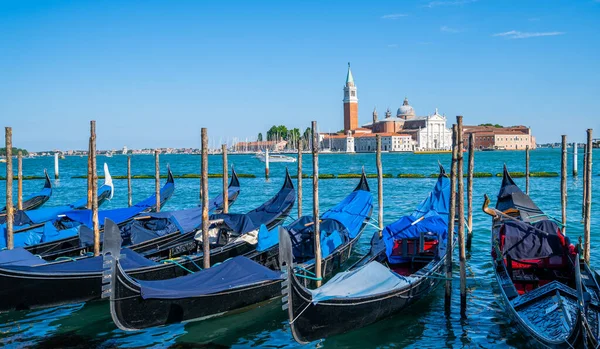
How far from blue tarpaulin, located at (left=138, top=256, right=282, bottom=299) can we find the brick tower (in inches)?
3181

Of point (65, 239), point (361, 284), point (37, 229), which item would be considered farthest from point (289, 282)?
point (37, 229)

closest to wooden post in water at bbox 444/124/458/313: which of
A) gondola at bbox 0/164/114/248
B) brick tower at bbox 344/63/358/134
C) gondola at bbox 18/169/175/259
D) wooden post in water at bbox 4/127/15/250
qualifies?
gondola at bbox 18/169/175/259

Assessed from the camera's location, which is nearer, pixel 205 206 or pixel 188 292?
pixel 188 292

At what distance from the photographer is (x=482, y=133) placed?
88.7 meters

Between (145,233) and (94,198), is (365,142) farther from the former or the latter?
(94,198)

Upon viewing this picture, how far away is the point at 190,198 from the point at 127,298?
16.2 m

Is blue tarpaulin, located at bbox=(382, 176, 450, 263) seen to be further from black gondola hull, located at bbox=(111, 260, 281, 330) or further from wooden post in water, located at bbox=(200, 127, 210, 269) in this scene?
wooden post in water, located at bbox=(200, 127, 210, 269)

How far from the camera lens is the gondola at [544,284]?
4.48 meters

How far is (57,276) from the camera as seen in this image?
6.39m

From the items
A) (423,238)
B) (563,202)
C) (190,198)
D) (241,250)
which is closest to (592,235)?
(563,202)

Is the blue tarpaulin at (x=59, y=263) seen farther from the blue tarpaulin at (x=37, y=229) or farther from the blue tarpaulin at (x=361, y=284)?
the blue tarpaulin at (x=361, y=284)

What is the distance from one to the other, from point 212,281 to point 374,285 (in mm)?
1597

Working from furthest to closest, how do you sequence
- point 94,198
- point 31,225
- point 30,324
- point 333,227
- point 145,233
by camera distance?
point 31,225
point 145,233
point 333,227
point 94,198
point 30,324

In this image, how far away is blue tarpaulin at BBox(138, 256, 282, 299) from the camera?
18.1 ft
